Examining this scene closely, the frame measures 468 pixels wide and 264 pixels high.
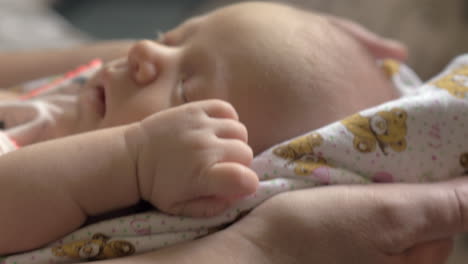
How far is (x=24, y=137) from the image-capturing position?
3.02 ft

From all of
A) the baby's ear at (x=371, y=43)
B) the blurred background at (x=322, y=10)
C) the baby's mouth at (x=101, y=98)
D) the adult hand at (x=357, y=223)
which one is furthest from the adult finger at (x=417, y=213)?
the blurred background at (x=322, y=10)

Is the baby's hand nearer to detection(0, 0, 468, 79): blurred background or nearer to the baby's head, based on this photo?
the baby's head

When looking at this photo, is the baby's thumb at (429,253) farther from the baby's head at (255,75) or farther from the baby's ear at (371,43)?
the baby's ear at (371,43)

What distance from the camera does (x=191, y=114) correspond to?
0.67 m

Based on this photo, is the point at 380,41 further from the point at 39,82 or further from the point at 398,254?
the point at 39,82

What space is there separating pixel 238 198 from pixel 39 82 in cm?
80

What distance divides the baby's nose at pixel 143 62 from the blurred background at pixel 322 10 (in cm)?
115

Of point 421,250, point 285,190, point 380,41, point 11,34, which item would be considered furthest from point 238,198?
point 11,34

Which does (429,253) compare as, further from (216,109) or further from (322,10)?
(322,10)

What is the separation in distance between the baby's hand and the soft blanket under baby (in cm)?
4

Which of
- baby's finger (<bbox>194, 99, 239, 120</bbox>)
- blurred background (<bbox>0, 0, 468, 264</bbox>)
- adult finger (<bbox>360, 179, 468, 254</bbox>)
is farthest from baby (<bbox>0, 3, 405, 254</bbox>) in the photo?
blurred background (<bbox>0, 0, 468, 264</bbox>)

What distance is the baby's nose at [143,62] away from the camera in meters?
0.81

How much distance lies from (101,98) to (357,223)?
568 mm

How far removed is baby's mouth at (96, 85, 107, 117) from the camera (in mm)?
886
